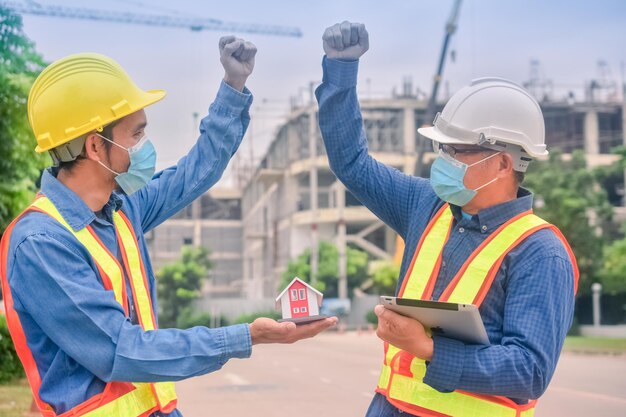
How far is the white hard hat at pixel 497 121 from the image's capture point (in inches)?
149

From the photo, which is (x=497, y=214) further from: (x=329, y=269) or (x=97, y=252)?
(x=329, y=269)

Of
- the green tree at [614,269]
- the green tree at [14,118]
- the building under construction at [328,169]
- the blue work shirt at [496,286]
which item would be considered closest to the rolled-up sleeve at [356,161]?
the blue work shirt at [496,286]

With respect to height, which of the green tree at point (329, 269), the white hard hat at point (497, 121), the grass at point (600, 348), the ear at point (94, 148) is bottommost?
the grass at point (600, 348)

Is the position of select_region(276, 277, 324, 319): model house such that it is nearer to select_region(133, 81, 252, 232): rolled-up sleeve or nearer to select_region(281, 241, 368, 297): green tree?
select_region(133, 81, 252, 232): rolled-up sleeve

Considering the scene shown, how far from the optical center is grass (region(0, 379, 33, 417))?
1146 centimetres


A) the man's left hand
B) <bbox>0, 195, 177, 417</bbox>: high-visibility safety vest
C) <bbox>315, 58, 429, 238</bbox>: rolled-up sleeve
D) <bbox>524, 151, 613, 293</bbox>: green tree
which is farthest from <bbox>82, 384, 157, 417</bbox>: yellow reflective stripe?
<bbox>524, 151, 613, 293</bbox>: green tree

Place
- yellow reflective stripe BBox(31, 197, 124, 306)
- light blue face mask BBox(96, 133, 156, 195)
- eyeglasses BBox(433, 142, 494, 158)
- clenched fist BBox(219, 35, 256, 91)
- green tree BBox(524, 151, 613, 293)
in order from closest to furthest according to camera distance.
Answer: yellow reflective stripe BBox(31, 197, 124, 306) < light blue face mask BBox(96, 133, 156, 195) < eyeglasses BBox(433, 142, 494, 158) < clenched fist BBox(219, 35, 256, 91) < green tree BBox(524, 151, 613, 293)

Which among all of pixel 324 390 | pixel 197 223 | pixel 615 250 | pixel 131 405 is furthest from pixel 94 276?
pixel 197 223

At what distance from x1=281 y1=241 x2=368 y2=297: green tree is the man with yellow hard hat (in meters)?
52.2

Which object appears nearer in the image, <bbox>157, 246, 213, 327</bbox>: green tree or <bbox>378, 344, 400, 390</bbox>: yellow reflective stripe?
<bbox>378, 344, 400, 390</bbox>: yellow reflective stripe

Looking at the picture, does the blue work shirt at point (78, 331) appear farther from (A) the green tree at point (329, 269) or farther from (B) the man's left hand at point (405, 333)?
(A) the green tree at point (329, 269)

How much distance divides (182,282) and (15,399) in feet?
158

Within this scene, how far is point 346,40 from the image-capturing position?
13.2ft

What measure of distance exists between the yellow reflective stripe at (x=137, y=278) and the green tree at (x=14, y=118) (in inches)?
395
